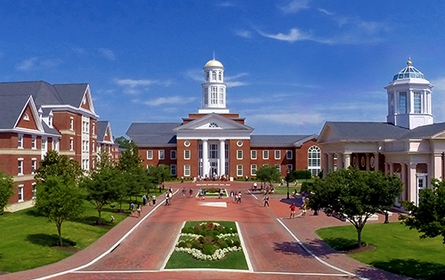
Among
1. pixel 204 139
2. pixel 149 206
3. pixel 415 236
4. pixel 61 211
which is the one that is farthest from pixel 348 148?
pixel 204 139

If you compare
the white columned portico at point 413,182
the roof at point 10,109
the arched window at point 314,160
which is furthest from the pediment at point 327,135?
the roof at point 10,109

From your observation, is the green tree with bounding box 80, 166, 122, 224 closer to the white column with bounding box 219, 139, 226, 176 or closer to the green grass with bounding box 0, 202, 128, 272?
the green grass with bounding box 0, 202, 128, 272

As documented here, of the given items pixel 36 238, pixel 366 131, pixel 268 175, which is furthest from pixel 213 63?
pixel 36 238

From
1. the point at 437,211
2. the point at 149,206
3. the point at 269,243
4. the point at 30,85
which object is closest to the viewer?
the point at 437,211

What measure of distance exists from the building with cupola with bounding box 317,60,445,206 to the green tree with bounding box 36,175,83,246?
→ 28471 mm

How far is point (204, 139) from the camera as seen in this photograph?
7862 centimetres

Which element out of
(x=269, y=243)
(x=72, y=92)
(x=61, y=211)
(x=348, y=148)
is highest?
(x=72, y=92)

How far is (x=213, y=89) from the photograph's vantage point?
86.1 metres

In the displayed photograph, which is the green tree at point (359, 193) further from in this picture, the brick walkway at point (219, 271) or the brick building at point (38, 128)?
the brick building at point (38, 128)

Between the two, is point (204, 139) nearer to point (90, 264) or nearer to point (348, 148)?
point (348, 148)

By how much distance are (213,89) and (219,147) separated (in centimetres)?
1359

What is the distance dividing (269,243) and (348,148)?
74.5 ft

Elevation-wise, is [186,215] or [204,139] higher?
[204,139]

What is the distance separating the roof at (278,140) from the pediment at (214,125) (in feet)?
19.3
